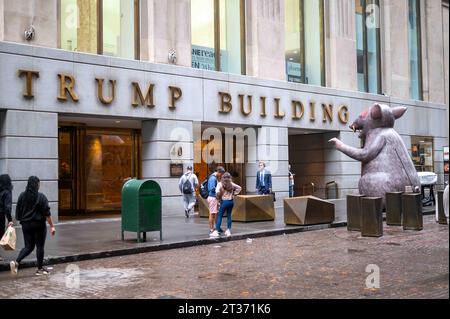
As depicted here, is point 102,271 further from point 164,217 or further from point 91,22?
point 91,22

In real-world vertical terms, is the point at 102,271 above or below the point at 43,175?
below

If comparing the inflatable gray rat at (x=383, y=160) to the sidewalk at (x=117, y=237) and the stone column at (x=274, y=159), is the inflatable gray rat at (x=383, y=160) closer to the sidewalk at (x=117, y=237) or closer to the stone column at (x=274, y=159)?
the sidewalk at (x=117, y=237)

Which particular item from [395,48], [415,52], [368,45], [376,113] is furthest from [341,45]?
[376,113]

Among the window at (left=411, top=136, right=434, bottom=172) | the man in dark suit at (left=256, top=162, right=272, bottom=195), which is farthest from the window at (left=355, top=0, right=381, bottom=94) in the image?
the man in dark suit at (left=256, top=162, right=272, bottom=195)

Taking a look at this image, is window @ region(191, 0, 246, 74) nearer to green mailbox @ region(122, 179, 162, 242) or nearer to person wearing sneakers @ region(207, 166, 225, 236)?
person wearing sneakers @ region(207, 166, 225, 236)

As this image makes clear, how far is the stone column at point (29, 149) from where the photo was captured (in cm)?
1612

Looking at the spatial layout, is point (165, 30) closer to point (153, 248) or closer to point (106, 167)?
point (106, 167)

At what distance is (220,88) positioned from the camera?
70.8 feet

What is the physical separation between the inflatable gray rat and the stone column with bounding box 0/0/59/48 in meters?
9.62

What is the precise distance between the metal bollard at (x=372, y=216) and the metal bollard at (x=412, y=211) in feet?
5.02

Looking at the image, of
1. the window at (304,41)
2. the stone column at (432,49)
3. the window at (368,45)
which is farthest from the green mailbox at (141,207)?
the stone column at (432,49)
